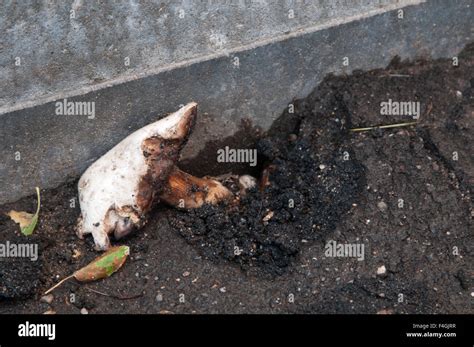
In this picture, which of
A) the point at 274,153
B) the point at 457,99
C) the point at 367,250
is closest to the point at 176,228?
the point at 274,153

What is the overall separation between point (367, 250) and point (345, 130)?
28.1 inches

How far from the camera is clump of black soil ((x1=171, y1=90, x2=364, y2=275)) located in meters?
3.40

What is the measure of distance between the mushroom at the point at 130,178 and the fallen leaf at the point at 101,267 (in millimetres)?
78

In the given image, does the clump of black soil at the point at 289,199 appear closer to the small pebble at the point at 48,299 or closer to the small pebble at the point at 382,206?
the small pebble at the point at 382,206

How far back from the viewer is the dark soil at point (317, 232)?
10.6ft

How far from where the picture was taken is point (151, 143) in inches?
133

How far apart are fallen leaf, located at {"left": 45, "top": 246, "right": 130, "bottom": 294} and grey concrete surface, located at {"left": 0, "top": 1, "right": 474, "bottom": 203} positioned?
49 centimetres

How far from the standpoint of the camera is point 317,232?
345 cm

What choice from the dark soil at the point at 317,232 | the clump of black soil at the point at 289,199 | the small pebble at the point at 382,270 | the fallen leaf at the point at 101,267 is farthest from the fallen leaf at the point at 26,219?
the small pebble at the point at 382,270

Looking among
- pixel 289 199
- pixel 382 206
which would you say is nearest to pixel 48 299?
pixel 289 199

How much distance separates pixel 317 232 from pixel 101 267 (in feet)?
3.24

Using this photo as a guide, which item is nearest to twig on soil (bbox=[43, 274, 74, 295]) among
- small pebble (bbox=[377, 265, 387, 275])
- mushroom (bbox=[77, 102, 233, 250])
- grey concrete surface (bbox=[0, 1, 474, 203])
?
mushroom (bbox=[77, 102, 233, 250])

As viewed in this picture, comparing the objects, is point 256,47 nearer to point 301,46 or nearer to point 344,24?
point 301,46

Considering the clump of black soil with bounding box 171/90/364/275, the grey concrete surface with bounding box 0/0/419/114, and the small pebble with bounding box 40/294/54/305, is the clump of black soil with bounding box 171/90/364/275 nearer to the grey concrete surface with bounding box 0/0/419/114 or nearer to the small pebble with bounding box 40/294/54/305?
the grey concrete surface with bounding box 0/0/419/114
